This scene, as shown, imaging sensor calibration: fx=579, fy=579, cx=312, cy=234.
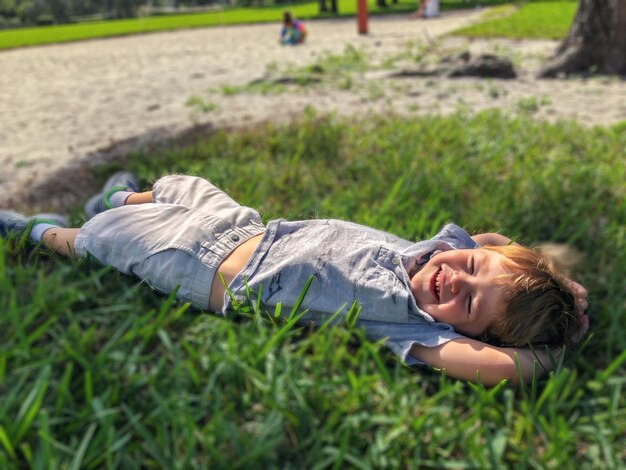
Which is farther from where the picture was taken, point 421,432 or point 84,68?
point 84,68

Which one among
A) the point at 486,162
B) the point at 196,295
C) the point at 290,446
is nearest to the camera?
the point at 290,446

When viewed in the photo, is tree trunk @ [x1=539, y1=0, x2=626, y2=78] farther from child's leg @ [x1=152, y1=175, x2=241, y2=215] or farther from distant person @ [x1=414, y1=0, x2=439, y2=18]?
distant person @ [x1=414, y1=0, x2=439, y2=18]

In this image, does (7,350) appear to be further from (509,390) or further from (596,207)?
(596,207)

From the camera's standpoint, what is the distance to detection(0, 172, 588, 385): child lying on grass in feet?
5.34

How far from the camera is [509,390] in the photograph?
1698 mm

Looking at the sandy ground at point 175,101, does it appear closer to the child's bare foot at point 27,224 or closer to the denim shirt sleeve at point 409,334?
the child's bare foot at point 27,224

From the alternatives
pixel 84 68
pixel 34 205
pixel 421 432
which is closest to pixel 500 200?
pixel 421 432

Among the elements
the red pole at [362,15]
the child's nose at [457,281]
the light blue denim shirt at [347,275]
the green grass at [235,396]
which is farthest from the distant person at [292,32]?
the child's nose at [457,281]

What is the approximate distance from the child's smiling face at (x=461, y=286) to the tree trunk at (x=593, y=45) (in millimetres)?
6633

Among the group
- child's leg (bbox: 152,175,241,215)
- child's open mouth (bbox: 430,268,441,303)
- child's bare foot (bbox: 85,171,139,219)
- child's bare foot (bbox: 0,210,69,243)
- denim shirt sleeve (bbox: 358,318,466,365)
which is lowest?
denim shirt sleeve (bbox: 358,318,466,365)

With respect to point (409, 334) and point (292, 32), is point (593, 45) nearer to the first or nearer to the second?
point (409, 334)

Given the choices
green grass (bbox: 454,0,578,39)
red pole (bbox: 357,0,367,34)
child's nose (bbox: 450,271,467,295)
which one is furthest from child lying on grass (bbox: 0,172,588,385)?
red pole (bbox: 357,0,367,34)

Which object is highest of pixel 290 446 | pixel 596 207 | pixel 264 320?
pixel 264 320

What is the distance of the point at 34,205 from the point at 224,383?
9.95ft
